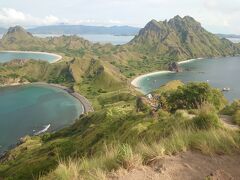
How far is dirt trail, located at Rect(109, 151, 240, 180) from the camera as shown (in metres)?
8.96

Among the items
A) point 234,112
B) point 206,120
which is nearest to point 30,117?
point 234,112

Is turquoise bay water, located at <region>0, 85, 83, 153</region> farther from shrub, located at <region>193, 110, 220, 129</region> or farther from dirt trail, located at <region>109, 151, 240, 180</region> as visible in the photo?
dirt trail, located at <region>109, 151, 240, 180</region>

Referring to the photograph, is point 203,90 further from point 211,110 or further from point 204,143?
point 204,143

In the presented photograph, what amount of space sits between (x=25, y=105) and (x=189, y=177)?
198146mm

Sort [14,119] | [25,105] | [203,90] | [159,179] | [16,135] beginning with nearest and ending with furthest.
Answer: [159,179]
[203,90]
[16,135]
[14,119]
[25,105]

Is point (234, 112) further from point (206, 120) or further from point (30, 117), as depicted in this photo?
point (30, 117)

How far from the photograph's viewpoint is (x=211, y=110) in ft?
55.2

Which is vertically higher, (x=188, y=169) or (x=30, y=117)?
(x=188, y=169)

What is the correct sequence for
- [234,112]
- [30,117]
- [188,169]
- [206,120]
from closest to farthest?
[188,169]
[206,120]
[234,112]
[30,117]

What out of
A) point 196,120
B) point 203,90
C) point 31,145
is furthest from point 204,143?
point 31,145

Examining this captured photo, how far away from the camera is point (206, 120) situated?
15664 millimetres

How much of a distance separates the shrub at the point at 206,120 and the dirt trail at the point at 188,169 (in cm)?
491

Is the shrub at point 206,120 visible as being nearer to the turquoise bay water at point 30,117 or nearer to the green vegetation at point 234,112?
the green vegetation at point 234,112

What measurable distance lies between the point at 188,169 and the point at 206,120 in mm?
6622
